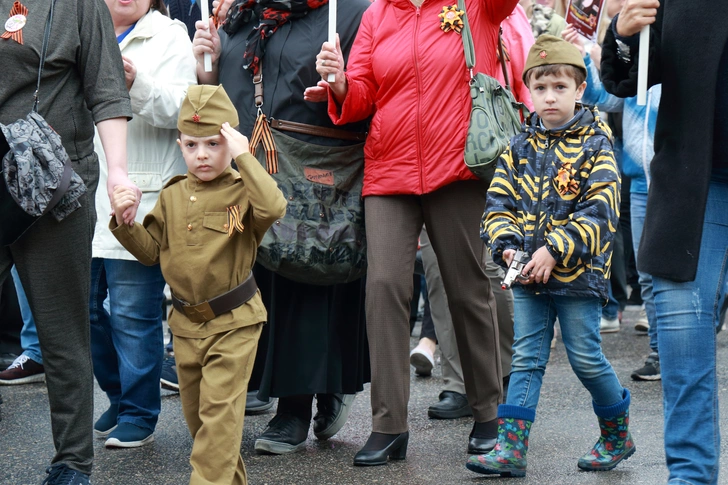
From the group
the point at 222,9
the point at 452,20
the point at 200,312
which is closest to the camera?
the point at 200,312

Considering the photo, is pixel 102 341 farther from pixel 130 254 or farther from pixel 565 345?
pixel 565 345

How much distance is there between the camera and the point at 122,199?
382 centimetres

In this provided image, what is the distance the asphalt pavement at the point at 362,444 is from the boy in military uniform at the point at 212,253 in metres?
0.56

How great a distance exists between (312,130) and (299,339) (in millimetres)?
901

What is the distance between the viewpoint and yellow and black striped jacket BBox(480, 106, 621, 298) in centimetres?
412

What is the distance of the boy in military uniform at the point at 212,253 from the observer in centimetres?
394

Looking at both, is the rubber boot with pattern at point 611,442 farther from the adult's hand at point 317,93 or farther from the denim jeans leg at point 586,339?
the adult's hand at point 317,93

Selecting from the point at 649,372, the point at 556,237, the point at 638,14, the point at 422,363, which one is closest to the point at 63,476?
the point at 556,237

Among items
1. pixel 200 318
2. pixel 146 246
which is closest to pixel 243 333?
pixel 200 318

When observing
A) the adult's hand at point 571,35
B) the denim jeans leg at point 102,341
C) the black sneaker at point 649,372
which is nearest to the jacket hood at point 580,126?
the adult's hand at point 571,35

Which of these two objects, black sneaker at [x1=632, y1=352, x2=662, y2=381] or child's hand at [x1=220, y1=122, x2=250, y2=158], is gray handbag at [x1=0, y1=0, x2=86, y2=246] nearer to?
child's hand at [x1=220, y1=122, x2=250, y2=158]

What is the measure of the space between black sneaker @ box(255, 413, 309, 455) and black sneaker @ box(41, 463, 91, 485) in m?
0.95

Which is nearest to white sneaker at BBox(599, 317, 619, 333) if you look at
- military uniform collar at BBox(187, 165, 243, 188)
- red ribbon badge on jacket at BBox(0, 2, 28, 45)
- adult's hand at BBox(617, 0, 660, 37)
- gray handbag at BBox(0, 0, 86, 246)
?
military uniform collar at BBox(187, 165, 243, 188)

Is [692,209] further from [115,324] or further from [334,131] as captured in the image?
[115,324]
